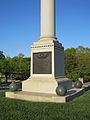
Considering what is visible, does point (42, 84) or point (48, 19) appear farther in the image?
point (48, 19)

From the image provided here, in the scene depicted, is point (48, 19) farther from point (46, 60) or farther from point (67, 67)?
point (67, 67)

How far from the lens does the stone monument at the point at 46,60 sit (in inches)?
523

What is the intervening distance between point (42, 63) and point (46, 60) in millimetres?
501

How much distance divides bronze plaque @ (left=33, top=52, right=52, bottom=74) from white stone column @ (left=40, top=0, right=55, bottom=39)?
6.91ft

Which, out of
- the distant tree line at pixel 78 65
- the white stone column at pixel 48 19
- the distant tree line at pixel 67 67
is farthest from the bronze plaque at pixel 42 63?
the distant tree line at pixel 78 65

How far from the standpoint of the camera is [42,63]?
14422 mm

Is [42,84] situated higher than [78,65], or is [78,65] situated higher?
[78,65]

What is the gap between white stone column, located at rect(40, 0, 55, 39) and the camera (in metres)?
15.3

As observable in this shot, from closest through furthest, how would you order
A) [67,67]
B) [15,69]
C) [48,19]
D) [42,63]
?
[42,63]
[48,19]
[15,69]
[67,67]

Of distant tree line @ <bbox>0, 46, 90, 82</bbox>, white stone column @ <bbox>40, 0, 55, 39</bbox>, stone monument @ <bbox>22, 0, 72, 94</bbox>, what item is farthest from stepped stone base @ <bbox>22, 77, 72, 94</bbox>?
distant tree line @ <bbox>0, 46, 90, 82</bbox>

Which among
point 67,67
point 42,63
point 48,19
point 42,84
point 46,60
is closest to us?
point 42,84

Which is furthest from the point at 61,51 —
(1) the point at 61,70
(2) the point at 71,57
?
(2) the point at 71,57

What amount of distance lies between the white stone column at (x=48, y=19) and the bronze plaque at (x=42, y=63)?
2106 millimetres

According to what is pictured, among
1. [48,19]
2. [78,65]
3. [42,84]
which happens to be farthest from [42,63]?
[78,65]
